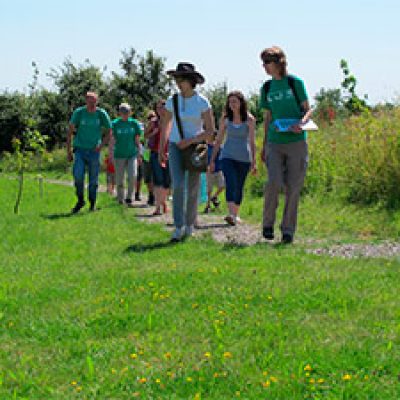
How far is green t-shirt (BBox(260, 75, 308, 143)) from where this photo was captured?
357 inches

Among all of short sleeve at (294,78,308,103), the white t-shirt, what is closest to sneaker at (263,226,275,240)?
the white t-shirt

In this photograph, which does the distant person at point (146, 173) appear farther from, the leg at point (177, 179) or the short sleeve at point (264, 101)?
the short sleeve at point (264, 101)

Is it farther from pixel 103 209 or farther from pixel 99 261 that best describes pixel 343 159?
pixel 99 261

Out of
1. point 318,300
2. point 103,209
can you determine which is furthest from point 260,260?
point 103,209

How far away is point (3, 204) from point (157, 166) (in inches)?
172

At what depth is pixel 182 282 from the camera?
6773 mm

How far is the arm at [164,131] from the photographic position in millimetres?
9812

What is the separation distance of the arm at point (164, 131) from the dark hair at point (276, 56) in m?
1.38

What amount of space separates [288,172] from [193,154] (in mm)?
1107

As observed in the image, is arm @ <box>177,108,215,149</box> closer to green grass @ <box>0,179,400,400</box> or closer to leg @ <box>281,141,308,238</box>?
leg @ <box>281,141,308,238</box>

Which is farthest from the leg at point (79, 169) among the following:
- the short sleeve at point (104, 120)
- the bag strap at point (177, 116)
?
the bag strap at point (177, 116)

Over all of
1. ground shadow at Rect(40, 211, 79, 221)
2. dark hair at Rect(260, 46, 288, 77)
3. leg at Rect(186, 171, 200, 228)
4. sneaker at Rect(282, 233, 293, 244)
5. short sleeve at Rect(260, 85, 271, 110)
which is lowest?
ground shadow at Rect(40, 211, 79, 221)

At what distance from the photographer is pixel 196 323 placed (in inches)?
216

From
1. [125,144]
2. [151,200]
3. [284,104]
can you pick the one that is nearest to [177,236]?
[284,104]
